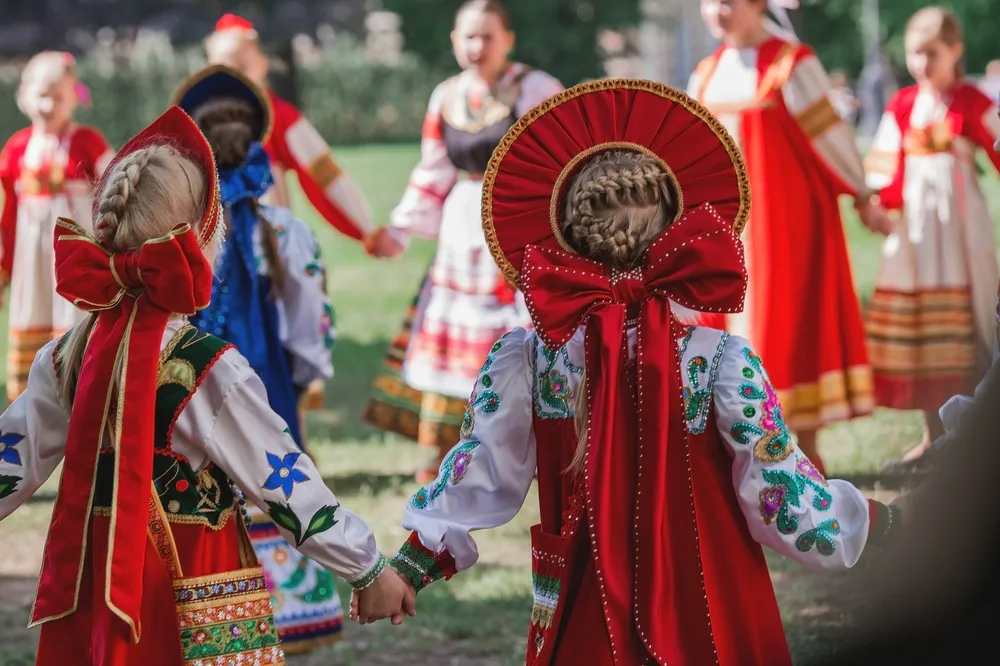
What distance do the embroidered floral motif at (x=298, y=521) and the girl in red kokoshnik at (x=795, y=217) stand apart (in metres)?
3.48

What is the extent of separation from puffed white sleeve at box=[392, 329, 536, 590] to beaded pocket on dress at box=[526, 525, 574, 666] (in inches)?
4.1

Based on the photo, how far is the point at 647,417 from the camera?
2.50 m

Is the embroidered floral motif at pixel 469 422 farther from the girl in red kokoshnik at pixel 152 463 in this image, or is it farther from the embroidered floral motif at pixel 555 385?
the girl in red kokoshnik at pixel 152 463

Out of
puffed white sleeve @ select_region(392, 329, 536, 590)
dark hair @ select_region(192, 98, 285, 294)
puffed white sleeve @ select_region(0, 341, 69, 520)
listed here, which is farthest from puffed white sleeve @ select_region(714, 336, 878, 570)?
dark hair @ select_region(192, 98, 285, 294)

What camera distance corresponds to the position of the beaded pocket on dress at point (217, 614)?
264 cm

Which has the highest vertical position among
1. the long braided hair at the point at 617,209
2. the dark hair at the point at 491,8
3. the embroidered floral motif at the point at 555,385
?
the dark hair at the point at 491,8

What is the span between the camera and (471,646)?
14.2 ft

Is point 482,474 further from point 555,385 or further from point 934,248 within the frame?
point 934,248

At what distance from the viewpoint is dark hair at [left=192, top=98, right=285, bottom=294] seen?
4211 millimetres

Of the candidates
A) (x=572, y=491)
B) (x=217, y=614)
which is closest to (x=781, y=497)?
(x=572, y=491)

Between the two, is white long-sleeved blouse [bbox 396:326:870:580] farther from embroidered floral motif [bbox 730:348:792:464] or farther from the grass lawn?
the grass lawn

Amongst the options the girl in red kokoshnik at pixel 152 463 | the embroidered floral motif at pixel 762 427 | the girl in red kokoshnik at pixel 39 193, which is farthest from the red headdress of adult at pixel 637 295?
the girl in red kokoshnik at pixel 39 193

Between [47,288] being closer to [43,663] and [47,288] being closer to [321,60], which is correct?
[43,663]

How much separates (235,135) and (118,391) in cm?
175
